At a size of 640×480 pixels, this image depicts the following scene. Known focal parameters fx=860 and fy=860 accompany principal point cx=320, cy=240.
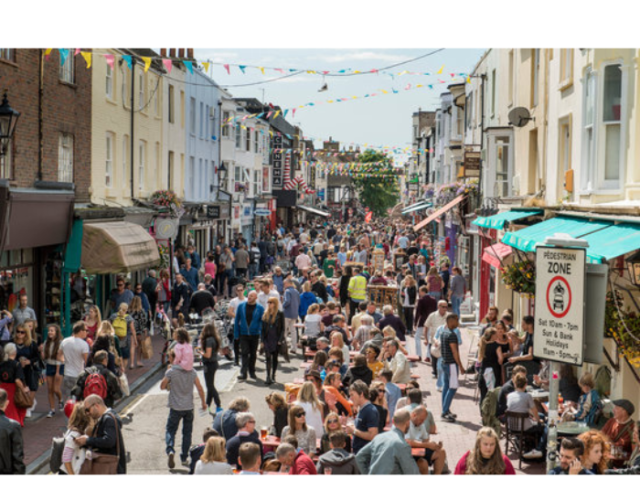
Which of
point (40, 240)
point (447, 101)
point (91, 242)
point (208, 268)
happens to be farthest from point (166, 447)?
point (447, 101)

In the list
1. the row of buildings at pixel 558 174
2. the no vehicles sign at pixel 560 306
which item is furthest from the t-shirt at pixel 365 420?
the no vehicles sign at pixel 560 306

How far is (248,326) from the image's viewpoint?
1786 centimetres

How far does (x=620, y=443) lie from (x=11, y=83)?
45.5 ft

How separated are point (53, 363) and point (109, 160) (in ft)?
40.1

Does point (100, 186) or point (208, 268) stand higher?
point (100, 186)

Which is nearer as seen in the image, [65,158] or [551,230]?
[551,230]

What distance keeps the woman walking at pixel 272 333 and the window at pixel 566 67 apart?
7.09 m

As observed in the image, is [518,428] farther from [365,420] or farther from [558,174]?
[558,174]

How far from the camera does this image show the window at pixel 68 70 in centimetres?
2145

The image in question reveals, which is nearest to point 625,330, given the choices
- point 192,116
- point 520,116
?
point 520,116

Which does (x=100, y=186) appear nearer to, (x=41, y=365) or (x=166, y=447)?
(x=41, y=365)

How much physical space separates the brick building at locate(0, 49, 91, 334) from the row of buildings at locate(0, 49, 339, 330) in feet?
0.09

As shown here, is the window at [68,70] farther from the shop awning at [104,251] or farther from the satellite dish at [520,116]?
the satellite dish at [520,116]

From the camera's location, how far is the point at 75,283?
21.7 m
